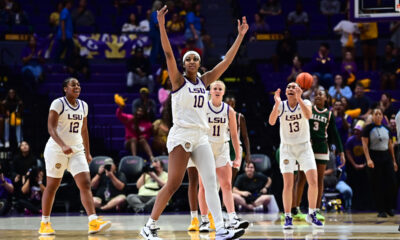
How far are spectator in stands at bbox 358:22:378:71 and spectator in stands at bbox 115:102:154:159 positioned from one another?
273 inches

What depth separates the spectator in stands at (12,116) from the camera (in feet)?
59.0

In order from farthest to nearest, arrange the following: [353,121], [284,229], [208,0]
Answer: [208,0], [353,121], [284,229]

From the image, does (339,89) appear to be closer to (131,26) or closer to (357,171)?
(357,171)

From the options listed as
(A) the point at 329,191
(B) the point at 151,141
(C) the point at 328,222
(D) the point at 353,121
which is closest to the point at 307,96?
(D) the point at 353,121

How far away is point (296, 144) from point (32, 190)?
22.3 ft

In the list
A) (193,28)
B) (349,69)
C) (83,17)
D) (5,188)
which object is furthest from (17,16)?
(349,69)

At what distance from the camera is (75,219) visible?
13.9 meters

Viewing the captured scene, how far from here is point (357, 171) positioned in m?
16.6

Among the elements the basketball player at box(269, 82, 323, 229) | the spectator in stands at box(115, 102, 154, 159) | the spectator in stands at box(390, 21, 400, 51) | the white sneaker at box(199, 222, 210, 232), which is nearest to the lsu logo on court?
the basketball player at box(269, 82, 323, 229)

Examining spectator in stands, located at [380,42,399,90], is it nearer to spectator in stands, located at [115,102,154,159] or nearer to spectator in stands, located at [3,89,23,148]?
spectator in stands, located at [115,102,154,159]

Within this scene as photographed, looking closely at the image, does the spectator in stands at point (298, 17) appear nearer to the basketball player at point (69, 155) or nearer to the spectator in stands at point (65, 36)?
the spectator in stands at point (65, 36)

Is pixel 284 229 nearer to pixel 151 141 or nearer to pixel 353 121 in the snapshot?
pixel 353 121

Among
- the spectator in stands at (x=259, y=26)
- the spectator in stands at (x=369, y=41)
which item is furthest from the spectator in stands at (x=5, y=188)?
the spectator in stands at (x=369, y=41)

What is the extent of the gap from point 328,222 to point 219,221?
480 centimetres
